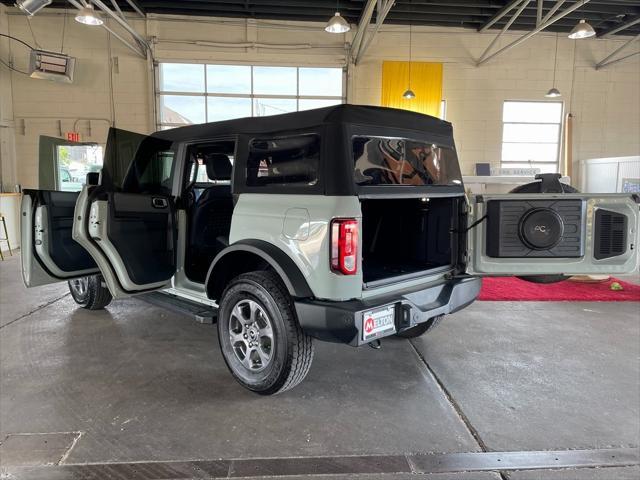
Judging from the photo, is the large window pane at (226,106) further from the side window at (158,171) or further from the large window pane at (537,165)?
the side window at (158,171)

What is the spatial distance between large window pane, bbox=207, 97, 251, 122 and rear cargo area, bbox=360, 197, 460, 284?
334 inches

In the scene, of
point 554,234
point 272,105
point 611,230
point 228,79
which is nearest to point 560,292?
point 611,230

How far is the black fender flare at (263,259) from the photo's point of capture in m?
2.31

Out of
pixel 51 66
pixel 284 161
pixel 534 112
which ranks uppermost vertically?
pixel 51 66

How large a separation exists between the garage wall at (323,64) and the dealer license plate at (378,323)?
981 cm

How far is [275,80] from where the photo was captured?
11.2 metres

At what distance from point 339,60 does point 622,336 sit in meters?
9.23

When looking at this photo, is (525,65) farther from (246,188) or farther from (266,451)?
(266,451)

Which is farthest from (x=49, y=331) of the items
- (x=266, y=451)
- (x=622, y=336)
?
(x=622, y=336)

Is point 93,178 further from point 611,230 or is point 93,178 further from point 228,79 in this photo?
point 228,79

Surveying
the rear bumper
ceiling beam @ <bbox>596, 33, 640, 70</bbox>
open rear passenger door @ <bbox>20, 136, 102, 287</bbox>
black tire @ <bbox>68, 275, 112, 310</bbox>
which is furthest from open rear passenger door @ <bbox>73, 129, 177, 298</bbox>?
ceiling beam @ <bbox>596, 33, 640, 70</bbox>

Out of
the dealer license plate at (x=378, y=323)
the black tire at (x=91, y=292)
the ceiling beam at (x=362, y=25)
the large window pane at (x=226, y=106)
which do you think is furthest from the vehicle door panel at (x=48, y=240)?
the large window pane at (x=226, y=106)

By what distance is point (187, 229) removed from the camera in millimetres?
3326

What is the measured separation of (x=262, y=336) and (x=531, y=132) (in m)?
11.7
